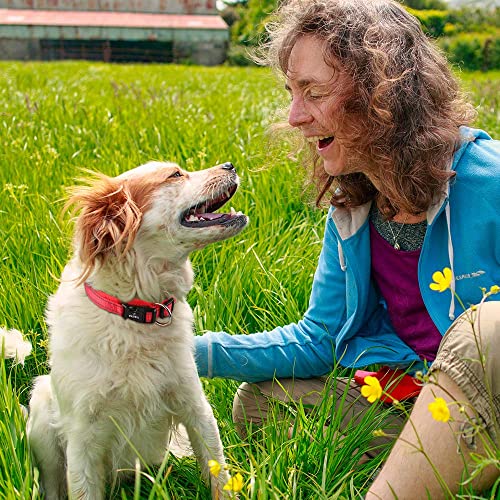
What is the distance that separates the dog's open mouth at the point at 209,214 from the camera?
213cm

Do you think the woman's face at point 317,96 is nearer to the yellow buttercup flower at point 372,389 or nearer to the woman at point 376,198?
the woman at point 376,198

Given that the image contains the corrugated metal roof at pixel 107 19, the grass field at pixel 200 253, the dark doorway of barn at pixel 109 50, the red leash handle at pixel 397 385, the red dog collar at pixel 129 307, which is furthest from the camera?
the corrugated metal roof at pixel 107 19

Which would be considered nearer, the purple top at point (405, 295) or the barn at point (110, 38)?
the purple top at point (405, 295)

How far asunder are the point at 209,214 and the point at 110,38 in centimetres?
3176

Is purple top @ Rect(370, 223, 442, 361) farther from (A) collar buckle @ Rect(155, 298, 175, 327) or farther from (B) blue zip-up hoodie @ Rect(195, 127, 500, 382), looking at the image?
(A) collar buckle @ Rect(155, 298, 175, 327)

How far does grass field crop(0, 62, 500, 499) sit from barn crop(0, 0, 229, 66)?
87.6 ft

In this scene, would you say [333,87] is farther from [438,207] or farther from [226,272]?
[226,272]

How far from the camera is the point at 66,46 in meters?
32.1

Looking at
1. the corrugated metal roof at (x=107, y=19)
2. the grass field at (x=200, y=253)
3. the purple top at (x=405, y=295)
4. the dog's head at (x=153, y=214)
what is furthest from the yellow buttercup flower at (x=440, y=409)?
the corrugated metal roof at (x=107, y=19)

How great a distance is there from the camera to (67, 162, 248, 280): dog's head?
2.02m

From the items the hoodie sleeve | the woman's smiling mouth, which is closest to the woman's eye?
the woman's smiling mouth

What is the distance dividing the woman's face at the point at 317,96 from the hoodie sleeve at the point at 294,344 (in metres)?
0.29

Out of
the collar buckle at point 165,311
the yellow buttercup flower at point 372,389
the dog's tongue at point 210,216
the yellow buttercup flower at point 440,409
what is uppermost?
the yellow buttercup flower at point 440,409

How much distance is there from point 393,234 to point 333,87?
1.66 ft
